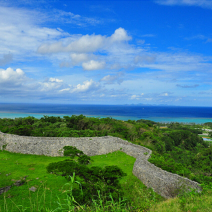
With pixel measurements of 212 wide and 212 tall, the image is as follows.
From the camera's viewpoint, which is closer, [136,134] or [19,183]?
[19,183]

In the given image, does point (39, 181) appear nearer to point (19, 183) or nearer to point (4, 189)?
point (19, 183)

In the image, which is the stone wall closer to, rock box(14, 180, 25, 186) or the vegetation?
the vegetation

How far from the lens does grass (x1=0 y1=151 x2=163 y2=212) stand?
9.02 m

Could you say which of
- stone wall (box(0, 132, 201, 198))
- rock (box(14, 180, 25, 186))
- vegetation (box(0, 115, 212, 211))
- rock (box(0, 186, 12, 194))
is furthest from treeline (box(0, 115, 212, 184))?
rock (box(0, 186, 12, 194))

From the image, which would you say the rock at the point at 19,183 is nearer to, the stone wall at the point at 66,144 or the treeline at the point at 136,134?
the stone wall at the point at 66,144

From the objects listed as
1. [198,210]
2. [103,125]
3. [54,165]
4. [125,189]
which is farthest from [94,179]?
[103,125]

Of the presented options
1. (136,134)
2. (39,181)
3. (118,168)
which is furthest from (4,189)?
(136,134)

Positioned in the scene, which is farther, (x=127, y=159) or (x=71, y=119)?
(x=71, y=119)

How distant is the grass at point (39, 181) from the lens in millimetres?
9016

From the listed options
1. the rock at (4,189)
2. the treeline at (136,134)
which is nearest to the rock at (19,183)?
the rock at (4,189)

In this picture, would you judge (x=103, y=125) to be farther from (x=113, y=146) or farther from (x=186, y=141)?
(x=186, y=141)

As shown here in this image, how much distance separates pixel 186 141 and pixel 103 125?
22.6 meters

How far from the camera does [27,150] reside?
18.1 metres

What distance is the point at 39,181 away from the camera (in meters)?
11.6
